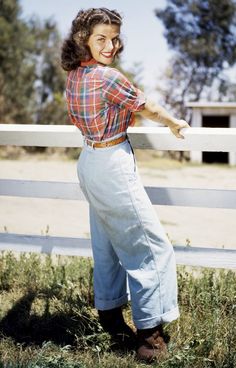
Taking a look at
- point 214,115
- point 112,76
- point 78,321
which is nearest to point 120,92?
point 112,76

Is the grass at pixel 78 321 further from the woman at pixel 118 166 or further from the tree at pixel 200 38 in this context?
the tree at pixel 200 38

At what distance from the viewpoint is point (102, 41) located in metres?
2.63

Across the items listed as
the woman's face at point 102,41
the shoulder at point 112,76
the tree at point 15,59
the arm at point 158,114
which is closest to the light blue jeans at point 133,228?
the arm at point 158,114

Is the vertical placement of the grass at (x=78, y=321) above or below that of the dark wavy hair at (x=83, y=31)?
below

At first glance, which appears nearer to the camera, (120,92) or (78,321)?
(120,92)

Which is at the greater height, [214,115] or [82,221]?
[82,221]

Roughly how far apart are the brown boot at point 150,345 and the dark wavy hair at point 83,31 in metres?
1.28

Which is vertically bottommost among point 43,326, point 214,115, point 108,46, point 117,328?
point 214,115

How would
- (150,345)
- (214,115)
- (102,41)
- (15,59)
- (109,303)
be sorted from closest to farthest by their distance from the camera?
1. (102,41)
2. (150,345)
3. (109,303)
4. (214,115)
5. (15,59)

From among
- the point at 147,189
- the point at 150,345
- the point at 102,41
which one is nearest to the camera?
the point at 102,41

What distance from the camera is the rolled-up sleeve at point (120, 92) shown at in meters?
2.53

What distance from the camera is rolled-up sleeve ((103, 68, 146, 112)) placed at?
8.30 ft

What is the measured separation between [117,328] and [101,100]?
1186mm

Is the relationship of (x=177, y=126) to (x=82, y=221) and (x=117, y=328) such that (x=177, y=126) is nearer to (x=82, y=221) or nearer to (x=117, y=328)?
(x=117, y=328)
